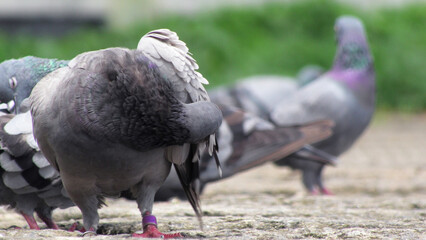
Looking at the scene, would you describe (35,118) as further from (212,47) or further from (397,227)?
(212,47)

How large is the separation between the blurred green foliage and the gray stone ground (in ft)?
9.16

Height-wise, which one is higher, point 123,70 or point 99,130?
point 123,70

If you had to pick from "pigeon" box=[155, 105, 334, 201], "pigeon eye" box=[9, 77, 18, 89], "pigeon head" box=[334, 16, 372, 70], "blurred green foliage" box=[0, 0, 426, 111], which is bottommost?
"pigeon" box=[155, 105, 334, 201]

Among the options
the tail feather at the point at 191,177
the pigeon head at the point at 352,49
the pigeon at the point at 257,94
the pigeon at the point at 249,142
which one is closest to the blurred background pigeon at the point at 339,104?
the pigeon head at the point at 352,49

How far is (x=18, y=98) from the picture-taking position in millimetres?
4508

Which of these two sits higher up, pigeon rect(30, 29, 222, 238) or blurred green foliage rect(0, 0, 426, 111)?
blurred green foliage rect(0, 0, 426, 111)

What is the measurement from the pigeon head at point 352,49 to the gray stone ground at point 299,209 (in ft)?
3.49

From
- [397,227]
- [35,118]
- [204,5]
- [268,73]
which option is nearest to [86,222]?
[35,118]

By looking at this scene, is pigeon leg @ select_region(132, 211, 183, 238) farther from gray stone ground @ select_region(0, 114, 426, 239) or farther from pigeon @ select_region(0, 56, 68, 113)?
pigeon @ select_region(0, 56, 68, 113)

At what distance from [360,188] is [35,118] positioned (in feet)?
13.7

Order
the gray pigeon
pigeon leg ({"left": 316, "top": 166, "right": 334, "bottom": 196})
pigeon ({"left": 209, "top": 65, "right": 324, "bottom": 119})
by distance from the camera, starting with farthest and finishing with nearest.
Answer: pigeon ({"left": 209, "top": 65, "right": 324, "bottom": 119})
pigeon leg ({"left": 316, "top": 166, "right": 334, "bottom": 196})
the gray pigeon

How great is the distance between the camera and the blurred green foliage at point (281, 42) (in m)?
12.1

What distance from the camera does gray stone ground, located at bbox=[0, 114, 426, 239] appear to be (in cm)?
381

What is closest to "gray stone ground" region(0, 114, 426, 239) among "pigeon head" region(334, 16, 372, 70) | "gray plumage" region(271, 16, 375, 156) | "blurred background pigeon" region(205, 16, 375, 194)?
"blurred background pigeon" region(205, 16, 375, 194)
